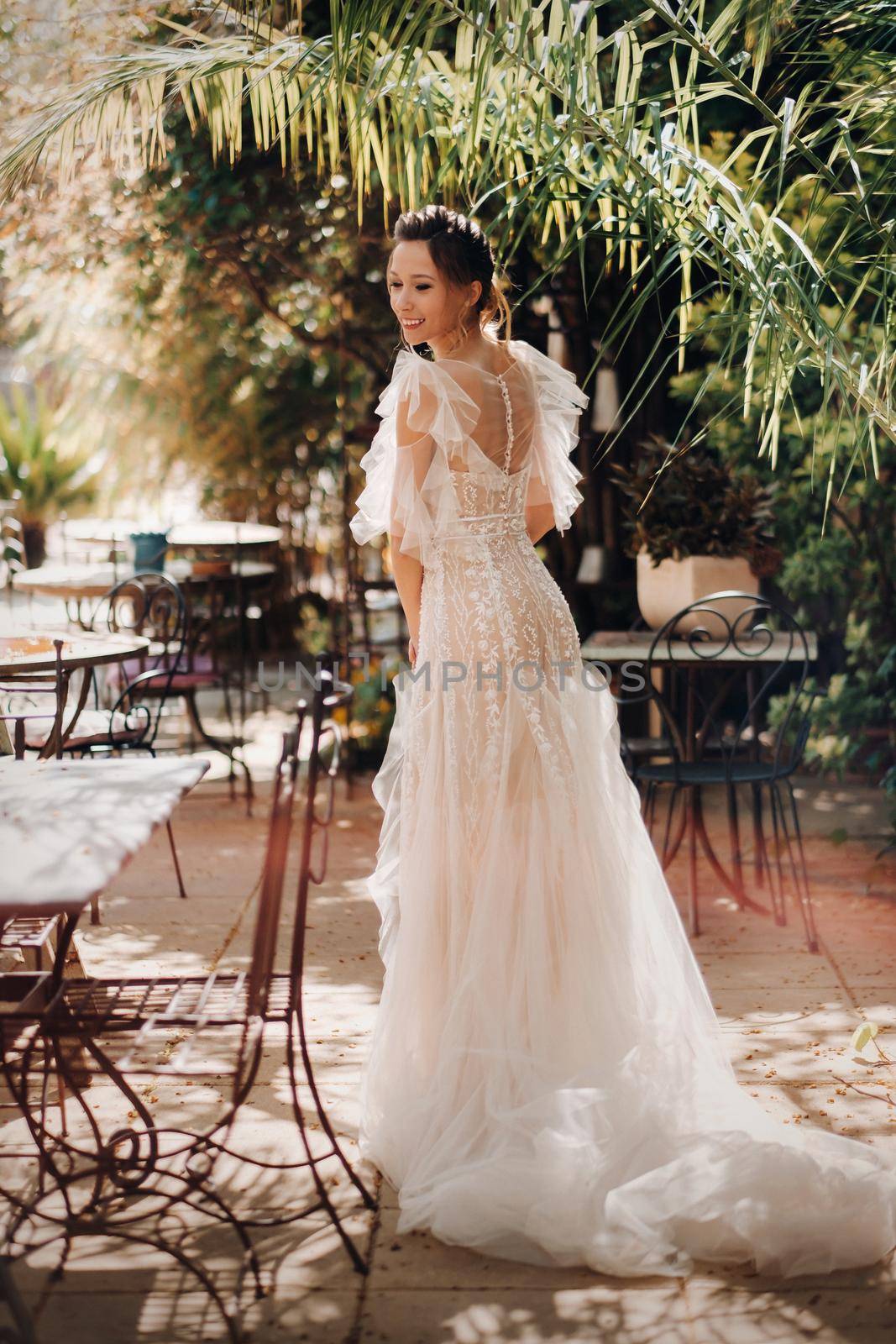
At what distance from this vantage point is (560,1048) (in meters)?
2.75

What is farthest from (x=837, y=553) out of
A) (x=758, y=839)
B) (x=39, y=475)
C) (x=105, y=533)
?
(x=39, y=475)

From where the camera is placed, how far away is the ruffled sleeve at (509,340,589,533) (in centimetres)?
306

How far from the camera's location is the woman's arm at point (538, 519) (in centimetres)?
332

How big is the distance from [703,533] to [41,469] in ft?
26.4

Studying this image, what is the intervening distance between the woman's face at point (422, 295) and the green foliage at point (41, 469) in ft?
29.9

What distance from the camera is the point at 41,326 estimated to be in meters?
10.2

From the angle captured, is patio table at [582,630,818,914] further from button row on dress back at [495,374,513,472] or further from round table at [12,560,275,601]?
round table at [12,560,275,601]

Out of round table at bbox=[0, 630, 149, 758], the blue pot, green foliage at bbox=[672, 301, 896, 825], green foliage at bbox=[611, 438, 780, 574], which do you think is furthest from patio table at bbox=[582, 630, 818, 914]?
the blue pot

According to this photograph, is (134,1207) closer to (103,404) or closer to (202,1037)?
(202,1037)

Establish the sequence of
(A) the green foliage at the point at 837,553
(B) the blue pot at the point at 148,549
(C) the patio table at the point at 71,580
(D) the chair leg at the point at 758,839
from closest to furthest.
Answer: (D) the chair leg at the point at 758,839 → (A) the green foliage at the point at 837,553 → (C) the patio table at the point at 71,580 → (B) the blue pot at the point at 148,549

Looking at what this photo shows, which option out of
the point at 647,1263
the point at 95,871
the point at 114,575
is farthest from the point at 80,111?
the point at 647,1263

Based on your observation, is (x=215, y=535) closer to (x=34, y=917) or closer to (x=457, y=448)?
(x=34, y=917)

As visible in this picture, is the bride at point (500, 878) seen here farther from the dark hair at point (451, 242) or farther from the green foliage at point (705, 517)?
the green foliage at point (705, 517)

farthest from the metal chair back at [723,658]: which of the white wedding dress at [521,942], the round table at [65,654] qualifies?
the round table at [65,654]
